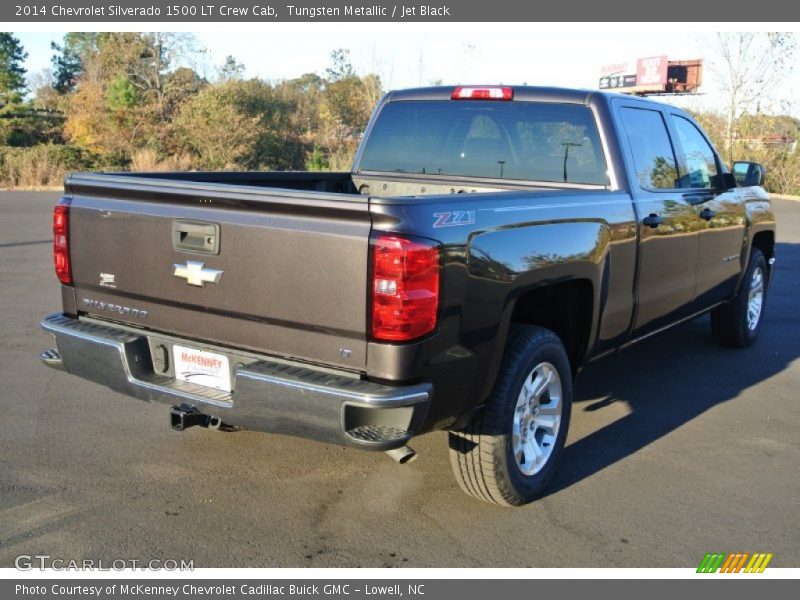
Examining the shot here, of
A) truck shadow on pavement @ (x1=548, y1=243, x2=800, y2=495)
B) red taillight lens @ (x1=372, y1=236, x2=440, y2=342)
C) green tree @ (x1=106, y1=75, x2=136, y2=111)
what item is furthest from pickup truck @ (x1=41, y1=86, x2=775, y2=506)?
green tree @ (x1=106, y1=75, x2=136, y2=111)

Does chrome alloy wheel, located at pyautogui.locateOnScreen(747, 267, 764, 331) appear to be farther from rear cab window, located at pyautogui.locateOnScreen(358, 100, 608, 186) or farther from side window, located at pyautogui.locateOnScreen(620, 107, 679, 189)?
rear cab window, located at pyautogui.locateOnScreen(358, 100, 608, 186)

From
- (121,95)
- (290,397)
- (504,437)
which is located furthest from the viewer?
(121,95)

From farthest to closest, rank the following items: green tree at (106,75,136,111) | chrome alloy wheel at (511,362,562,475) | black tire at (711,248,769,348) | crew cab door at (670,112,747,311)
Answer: green tree at (106,75,136,111)
black tire at (711,248,769,348)
crew cab door at (670,112,747,311)
chrome alloy wheel at (511,362,562,475)

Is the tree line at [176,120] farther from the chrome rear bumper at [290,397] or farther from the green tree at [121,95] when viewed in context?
the chrome rear bumper at [290,397]

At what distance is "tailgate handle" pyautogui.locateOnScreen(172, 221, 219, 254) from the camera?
11.0 feet

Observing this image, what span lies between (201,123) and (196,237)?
24133 mm

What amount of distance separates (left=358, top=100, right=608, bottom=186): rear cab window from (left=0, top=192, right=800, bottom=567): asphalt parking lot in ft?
5.48

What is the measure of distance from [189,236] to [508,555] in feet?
6.52

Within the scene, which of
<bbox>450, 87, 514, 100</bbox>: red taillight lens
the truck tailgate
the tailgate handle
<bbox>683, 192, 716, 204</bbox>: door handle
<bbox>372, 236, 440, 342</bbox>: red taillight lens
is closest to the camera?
<bbox>372, 236, 440, 342</bbox>: red taillight lens

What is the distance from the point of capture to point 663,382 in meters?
5.94

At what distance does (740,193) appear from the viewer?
249 inches

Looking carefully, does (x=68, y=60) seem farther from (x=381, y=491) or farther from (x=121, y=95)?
(x=381, y=491)

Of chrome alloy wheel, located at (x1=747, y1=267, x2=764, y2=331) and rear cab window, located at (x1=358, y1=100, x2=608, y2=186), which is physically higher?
rear cab window, located at (x1=358, y1=100, x2=608, y2=186)

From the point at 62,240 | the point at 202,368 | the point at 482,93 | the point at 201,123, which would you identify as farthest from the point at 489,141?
the point at 201,123
